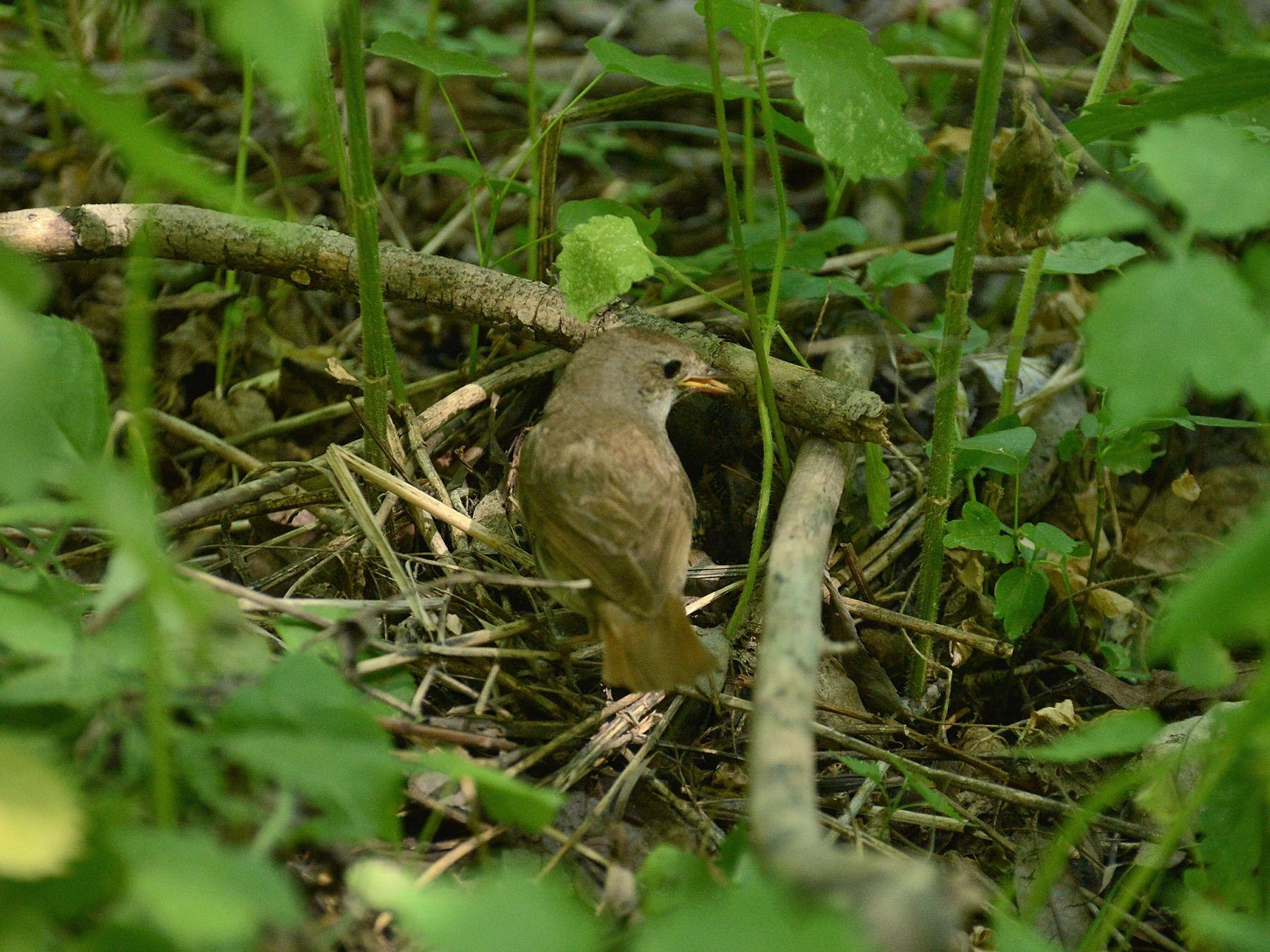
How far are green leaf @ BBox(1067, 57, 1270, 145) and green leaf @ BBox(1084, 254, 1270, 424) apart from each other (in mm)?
1055

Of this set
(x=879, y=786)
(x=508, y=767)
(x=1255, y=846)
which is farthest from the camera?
(x=879, y=786)

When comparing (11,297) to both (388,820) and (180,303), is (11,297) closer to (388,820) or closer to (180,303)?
(388,820)

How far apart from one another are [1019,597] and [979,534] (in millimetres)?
213

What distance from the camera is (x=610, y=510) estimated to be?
2922 millimetres

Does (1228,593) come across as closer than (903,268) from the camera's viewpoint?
Yes

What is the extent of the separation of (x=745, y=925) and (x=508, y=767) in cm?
130

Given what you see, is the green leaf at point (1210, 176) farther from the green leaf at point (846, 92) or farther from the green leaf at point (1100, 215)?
the green leaf at point (846, 92)

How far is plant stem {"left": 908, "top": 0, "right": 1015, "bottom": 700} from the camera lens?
7.47 feet

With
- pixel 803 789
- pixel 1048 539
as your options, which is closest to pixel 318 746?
pixel 803 789

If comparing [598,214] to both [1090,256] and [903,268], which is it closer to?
[903,268]

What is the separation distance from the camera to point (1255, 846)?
1.96m

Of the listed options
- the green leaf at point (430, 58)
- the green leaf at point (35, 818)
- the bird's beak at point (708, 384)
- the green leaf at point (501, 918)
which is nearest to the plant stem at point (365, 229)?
the green leaf at point (430, 58)

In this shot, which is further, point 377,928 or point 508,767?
point 508,767

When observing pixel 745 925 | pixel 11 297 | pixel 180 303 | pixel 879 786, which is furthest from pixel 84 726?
pixel 180 303
